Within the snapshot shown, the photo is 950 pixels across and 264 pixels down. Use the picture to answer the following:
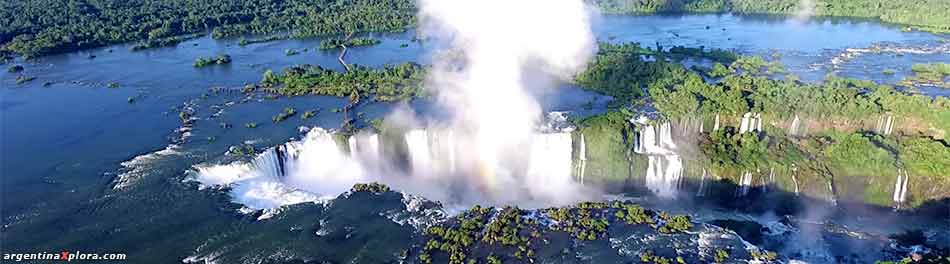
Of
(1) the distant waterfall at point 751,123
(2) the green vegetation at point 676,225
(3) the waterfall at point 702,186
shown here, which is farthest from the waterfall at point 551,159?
(1) the distant waterfall at point 751,123

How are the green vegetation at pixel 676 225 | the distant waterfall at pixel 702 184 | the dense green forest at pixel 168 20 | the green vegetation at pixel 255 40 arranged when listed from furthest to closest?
the green vegetation at pixel 255 40, the dense green forest at pixel 168 20, the distant waterfall at pixel 702 184, the green vegetation at pixel 676 225

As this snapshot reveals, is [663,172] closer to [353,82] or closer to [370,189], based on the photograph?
[370,189]

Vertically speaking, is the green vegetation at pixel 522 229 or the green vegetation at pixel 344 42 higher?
the green vegetation at pixel 344 42

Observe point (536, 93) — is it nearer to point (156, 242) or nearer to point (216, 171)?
point (216, 171)

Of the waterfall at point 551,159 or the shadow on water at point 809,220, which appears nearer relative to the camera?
the shadow on water at point 809,220

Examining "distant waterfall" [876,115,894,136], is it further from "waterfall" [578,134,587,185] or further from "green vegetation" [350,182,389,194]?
"green vegetation" [350,182,389,194]

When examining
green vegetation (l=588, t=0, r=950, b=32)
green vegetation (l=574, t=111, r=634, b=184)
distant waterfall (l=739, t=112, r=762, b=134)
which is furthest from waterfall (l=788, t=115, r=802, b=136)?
green vegetation (l=588, t=0, r=950, b=32)

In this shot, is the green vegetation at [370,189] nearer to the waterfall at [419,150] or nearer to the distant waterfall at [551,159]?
the waterfall at [419,150]
